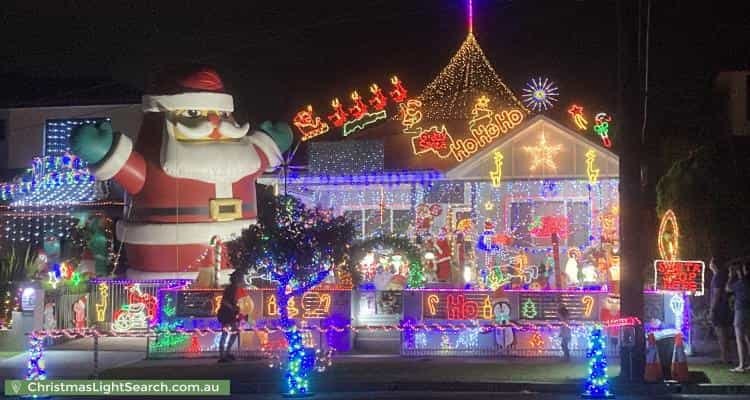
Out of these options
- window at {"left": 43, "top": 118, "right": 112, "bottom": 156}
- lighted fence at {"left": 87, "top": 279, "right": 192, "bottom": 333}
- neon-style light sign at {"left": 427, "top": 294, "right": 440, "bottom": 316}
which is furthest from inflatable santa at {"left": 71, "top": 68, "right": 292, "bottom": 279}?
window at {"left": 43, "top": 118, "right": 112, "bottom": 156}

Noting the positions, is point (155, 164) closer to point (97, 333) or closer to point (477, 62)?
point (97, 333)

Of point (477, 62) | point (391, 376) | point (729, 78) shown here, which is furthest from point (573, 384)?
point (729, 78)

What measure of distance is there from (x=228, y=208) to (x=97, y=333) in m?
6.58

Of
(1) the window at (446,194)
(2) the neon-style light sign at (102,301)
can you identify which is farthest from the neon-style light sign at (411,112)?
(2) the neon-style light sign at (102,301)

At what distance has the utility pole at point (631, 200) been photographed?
1312cm

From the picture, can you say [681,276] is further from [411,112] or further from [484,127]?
[411,112]

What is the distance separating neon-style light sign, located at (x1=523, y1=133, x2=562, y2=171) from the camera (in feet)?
73.3

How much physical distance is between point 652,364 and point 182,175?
34.4ft

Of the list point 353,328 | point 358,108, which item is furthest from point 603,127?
point 353,328

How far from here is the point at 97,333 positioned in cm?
1380

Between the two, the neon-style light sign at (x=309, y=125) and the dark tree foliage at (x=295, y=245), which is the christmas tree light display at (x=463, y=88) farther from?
the dark tree foliage at (x=295, y=245)

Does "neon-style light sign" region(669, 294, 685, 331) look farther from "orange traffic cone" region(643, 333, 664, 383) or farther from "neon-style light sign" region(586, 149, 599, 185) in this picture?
"neon-style light sign" region(586, 149, 599, 185)

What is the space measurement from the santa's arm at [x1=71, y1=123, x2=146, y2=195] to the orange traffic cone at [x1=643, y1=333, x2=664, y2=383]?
11.1 m

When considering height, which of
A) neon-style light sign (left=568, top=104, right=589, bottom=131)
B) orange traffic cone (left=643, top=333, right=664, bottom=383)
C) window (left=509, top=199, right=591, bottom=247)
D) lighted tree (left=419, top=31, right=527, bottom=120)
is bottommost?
orange traffic cone (left=643, top=333, right=664, bottom=383)
